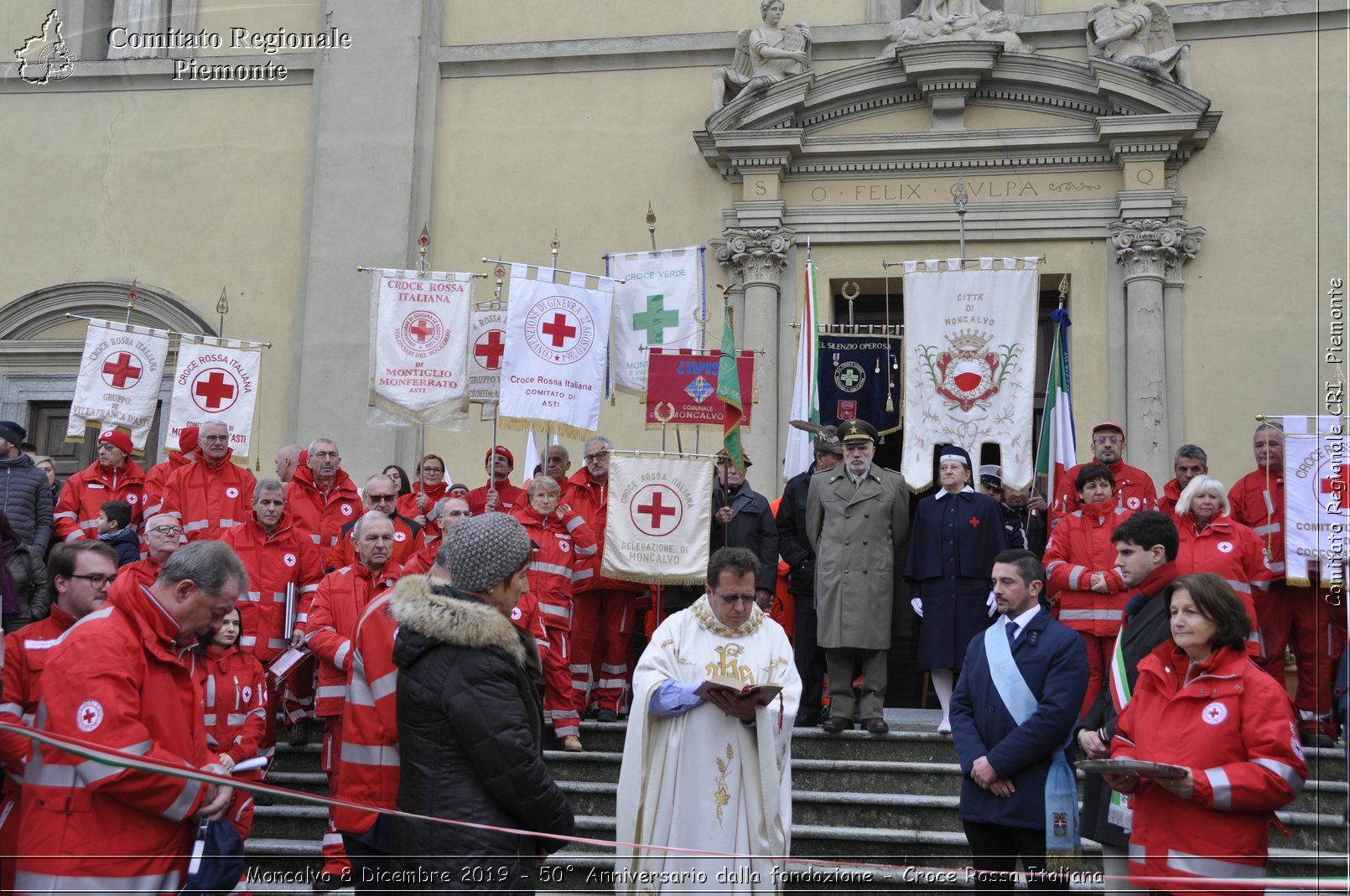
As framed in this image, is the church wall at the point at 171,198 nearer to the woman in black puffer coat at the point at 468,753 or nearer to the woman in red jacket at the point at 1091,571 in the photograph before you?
the woman in red jacket at the point at 1091,571

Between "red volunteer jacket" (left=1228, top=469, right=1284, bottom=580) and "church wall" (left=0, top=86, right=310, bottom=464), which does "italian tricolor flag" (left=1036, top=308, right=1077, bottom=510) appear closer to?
"red volunteer jacket" (left=1228, top=469, right=1284, bottom=580)

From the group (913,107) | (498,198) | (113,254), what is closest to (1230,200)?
(913,107)

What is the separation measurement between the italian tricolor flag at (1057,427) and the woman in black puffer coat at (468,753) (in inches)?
285

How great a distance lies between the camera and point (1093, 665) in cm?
824

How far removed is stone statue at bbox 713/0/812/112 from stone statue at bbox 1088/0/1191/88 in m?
2.85

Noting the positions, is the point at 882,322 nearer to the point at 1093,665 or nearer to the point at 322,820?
the point at 1093,665

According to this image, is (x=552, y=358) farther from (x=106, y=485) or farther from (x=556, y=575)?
(x=106, y=485)

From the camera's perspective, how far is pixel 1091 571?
27.2 feet

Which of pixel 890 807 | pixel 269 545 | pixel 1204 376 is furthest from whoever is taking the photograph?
pixel 1204 376

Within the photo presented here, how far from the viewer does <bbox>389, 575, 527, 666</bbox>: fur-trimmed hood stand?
4.20 metres

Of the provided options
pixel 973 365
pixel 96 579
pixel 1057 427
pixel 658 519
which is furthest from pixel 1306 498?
pixel 96 579

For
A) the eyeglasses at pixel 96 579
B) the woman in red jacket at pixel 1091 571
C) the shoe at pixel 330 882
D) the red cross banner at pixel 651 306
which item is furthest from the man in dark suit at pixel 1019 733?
the red cross banner at pixel 651 306

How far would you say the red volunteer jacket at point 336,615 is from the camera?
7098 millimetres

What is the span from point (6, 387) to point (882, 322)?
9625 millimetres
